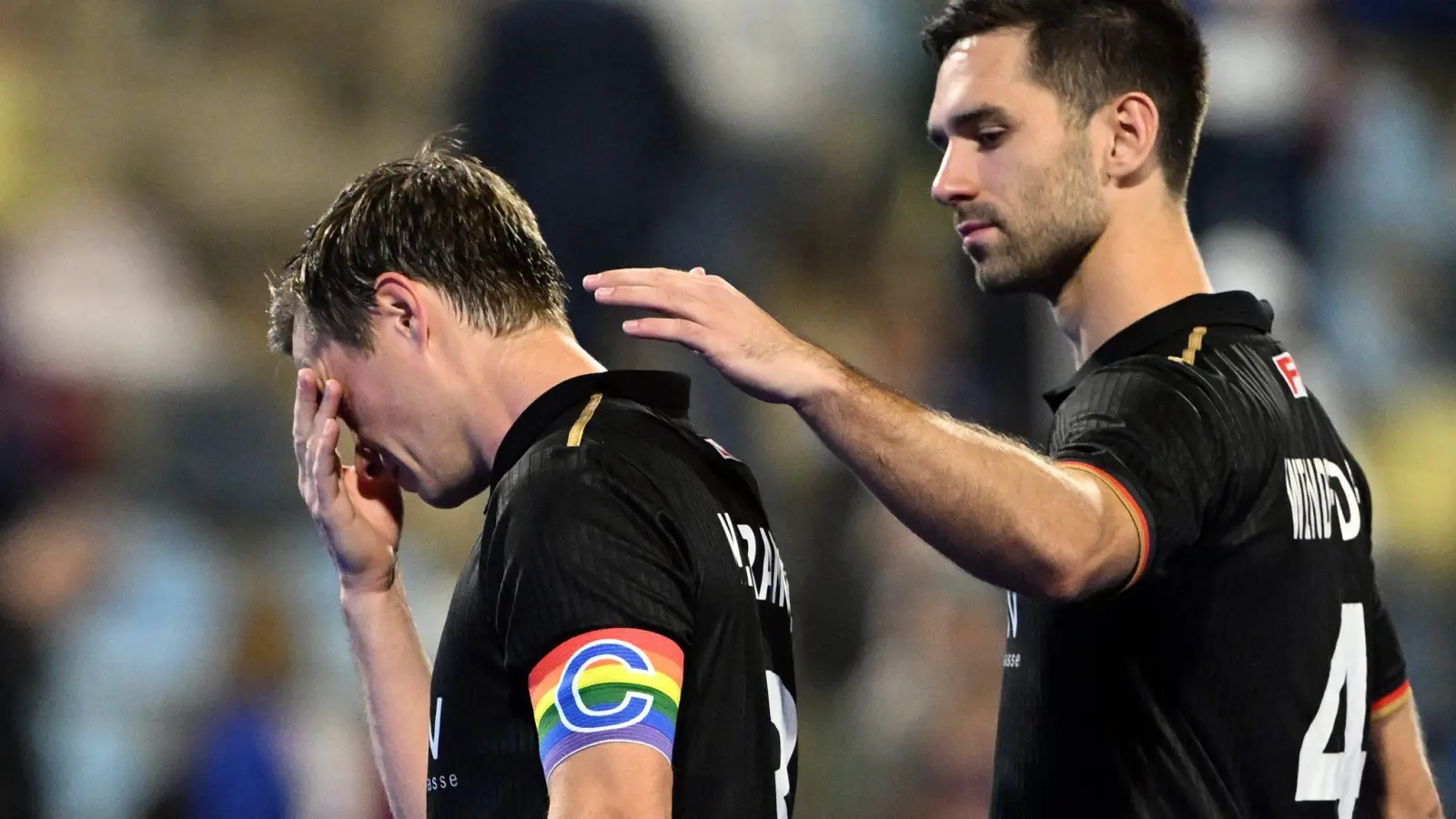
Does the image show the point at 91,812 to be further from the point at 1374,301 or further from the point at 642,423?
the point at 1374,301

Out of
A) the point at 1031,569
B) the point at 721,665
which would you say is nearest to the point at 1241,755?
the point at 1031,569

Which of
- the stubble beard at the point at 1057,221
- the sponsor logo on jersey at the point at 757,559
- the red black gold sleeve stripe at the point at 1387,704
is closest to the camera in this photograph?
the sponsor logo on jersey at the point at 757,559

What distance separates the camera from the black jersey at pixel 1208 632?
2.21 m

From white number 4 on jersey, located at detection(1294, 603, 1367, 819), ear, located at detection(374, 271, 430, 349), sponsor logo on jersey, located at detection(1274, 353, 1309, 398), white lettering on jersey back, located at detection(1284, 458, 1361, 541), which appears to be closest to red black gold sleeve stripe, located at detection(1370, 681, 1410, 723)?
white number 4 on jersey, located at detection(1294, 603, 1367, 819)

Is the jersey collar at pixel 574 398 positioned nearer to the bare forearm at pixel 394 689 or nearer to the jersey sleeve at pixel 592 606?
the jersey sleeve at pixel 592 606

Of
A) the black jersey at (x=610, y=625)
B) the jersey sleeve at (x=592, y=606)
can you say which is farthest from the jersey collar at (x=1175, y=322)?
the jersey sleeve at (x=592, y=606)

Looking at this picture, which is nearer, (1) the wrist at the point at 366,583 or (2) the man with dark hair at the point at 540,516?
(2) the man with dark hair at the point at 540,516

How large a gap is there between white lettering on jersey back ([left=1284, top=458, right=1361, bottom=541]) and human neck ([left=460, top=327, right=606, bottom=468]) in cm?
104

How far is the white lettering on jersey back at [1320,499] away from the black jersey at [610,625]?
830 mm

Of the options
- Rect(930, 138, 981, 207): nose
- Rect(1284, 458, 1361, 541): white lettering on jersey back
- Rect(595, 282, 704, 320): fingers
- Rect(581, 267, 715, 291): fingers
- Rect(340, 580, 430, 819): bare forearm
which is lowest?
Rect(340, 580, 430, 819): bare forearm

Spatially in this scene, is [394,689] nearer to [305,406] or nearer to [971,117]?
[305,406]

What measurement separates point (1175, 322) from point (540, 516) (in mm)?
1127

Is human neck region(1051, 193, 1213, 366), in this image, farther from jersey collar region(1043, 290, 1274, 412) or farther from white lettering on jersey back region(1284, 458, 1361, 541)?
white lettering on jersey back region(1284, 458, 1361, 541)

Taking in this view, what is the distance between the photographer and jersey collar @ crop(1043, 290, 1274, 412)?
243 cm
